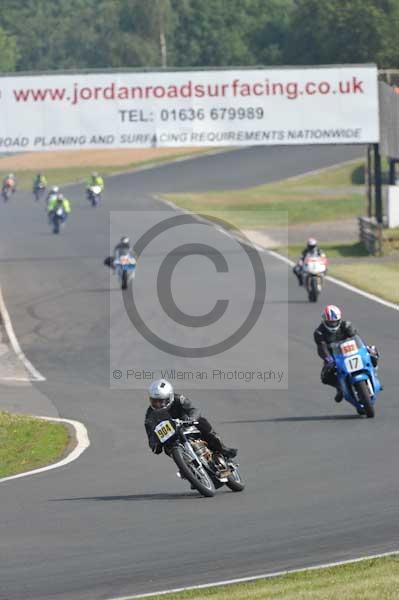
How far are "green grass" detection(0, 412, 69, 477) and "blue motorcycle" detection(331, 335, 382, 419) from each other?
13.2 ft

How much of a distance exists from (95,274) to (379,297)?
11.9 m

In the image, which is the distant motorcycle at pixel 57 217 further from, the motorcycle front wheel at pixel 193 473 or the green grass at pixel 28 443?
the motorcycle front wheel at pixel 193 473

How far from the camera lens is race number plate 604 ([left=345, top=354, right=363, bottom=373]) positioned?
60.3 feet

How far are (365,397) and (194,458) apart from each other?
5308 mm

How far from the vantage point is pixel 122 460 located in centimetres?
1755

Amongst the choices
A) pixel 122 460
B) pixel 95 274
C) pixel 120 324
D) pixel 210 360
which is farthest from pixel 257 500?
pixel 95 274

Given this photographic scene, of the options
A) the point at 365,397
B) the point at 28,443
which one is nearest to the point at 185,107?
the point at 28,443

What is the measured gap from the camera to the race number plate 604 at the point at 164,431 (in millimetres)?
13680

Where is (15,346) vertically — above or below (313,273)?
below

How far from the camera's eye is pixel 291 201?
7450cm

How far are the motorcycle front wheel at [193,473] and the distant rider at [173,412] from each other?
0.31 m

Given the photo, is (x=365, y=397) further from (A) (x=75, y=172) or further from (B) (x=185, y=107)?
(A) (x=75, y=172)
